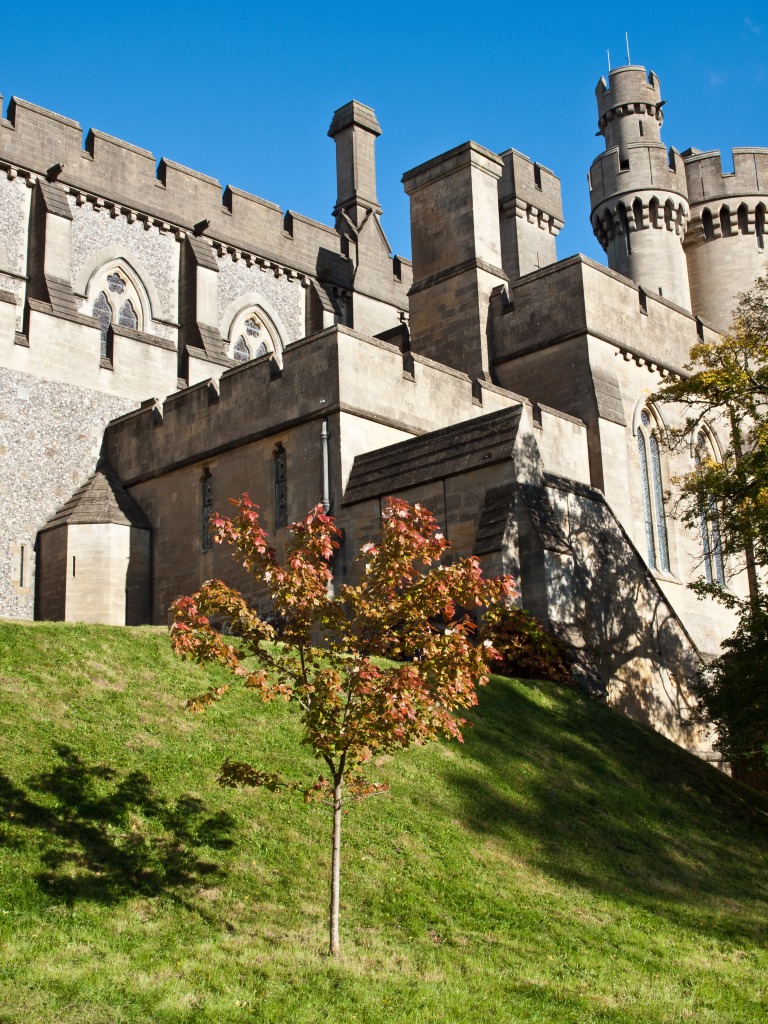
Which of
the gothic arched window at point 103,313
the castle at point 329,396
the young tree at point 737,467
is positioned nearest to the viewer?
the young tree at point 737,467

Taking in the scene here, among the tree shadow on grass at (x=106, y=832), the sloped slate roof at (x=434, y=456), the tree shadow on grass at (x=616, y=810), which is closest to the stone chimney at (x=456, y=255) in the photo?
the sloped slate roof at (x=434, y=456)

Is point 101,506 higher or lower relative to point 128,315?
lower

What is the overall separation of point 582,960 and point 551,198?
28.1m

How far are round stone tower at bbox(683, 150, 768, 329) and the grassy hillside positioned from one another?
74.8ft

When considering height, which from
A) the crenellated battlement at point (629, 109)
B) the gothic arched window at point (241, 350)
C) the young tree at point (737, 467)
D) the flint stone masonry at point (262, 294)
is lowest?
the young tree at point (737, 467)

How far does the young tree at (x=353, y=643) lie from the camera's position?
10.5m

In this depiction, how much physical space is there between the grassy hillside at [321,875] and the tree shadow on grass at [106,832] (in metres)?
0.02

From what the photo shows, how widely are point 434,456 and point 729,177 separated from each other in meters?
19.7

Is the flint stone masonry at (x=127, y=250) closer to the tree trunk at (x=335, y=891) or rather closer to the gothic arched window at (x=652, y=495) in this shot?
the gothic arched window at (x=652, y=495)

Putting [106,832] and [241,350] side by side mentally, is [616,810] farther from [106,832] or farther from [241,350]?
[241,350]

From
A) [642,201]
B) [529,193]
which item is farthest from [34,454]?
[642,201]

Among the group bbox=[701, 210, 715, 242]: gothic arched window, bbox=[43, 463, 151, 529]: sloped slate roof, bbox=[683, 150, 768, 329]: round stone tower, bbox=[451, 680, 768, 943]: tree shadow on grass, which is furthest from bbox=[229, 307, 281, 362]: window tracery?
bbox=[451, 680, 768, 943]: tree shadow on grass

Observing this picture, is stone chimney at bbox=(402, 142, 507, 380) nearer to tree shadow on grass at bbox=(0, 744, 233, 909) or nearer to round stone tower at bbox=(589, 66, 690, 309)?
round stone tower at bbox=(589, 66, 690, 309)

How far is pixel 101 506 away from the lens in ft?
81.6
